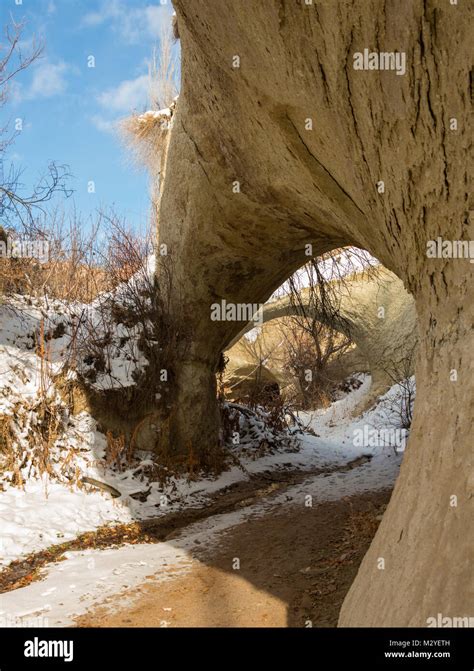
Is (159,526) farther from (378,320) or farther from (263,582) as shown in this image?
(378,320)

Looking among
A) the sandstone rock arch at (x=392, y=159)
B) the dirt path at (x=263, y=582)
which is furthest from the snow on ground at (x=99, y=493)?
the sandstone rock arch at (x=392, y=159)

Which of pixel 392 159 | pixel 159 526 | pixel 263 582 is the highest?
pixel 392 159

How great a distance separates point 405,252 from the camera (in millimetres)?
3125

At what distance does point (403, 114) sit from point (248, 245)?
495 centimetres

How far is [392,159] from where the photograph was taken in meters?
2.90

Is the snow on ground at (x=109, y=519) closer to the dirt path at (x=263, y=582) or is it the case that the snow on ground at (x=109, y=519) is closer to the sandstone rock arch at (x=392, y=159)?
the dirt path at (x=263, y=582)

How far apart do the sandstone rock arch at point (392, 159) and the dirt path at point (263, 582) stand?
2.94 ft

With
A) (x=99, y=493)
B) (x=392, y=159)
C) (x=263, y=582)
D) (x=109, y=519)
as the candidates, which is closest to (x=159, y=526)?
(x=109, y=519)

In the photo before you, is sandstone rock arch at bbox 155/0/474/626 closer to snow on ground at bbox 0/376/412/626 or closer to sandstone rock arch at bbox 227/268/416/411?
snow on ground at bbox 0/376/412/626

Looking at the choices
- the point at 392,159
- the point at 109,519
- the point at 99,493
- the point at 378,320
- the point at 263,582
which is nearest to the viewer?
the point at 392,159

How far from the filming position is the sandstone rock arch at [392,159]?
221 centimetres

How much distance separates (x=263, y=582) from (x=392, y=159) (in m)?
3.08

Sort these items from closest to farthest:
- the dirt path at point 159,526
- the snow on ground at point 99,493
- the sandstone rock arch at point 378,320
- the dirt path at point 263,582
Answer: the dirt path at point 263,582, the dirt path at point 159,526, the snow on ground at point 99,493, the sandstone rock arch at point 378,320

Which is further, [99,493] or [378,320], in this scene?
[378,320]
